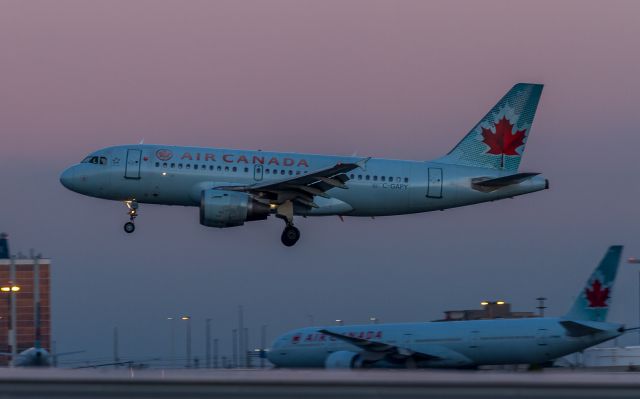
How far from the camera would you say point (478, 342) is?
46750mm

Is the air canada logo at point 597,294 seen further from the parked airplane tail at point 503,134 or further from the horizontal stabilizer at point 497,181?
the parked airplane tail at point 503,134

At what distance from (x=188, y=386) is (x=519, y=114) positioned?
3834 centimetres

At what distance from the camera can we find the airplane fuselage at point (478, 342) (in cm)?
4638

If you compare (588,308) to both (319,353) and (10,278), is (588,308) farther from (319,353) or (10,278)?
(10,278)

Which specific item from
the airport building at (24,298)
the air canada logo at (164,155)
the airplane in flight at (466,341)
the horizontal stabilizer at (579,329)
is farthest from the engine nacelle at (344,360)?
the airport building at (24,298)

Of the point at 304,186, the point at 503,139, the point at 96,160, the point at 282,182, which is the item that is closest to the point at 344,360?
the point at 282,182

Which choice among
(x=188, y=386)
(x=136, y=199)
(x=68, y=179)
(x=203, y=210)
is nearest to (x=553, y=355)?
(x=203, y=210)

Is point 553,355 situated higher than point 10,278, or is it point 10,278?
point 10,278

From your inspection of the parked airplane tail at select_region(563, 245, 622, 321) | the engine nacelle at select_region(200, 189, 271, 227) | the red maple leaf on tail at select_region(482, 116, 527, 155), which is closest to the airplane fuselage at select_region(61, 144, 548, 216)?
the engine nacelle at select_region(200, 189, 271, 227)

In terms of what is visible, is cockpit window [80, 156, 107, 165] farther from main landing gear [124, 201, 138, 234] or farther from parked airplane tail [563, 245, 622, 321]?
parked airplane tail [563, 245, 622, 321]

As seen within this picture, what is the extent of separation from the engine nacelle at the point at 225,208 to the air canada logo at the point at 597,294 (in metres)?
14.2

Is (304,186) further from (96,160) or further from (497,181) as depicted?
(96,160)

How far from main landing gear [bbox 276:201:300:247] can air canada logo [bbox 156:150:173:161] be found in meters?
5.29

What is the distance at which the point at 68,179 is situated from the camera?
5272cm
